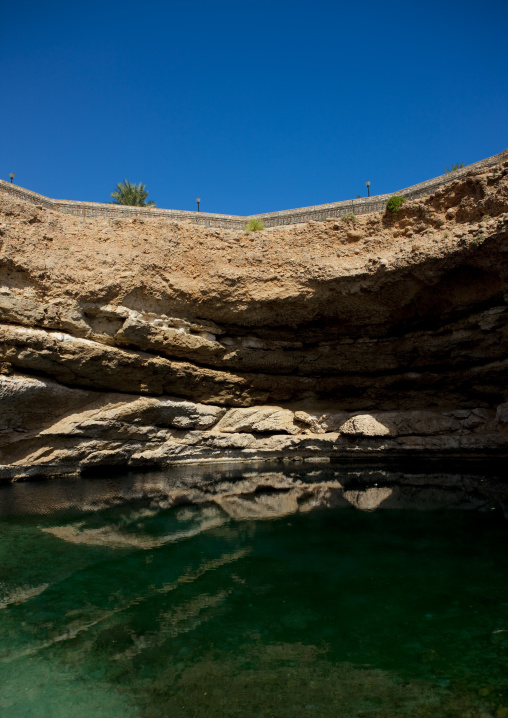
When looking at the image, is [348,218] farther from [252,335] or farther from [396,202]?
[252,335]

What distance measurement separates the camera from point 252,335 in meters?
18.6

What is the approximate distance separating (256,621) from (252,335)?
13.7 metres

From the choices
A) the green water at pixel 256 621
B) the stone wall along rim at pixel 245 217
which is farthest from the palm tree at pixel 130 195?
the green water at pixel 256 621

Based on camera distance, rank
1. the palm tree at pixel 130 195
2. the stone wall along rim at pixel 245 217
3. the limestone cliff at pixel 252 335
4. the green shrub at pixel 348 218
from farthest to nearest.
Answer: the palm tree at pixel 130 195 < the green shrub at pixel 348 218 < the stone wall along rim at pixel 245 217 < the limestone cliff at pixel 252 335

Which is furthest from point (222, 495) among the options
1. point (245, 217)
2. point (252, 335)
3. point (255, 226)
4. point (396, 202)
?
point (245, 217)

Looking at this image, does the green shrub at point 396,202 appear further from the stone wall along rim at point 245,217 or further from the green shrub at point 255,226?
the green shrub at point 255,226

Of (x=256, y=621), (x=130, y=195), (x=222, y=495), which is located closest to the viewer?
(x=256, y=621)

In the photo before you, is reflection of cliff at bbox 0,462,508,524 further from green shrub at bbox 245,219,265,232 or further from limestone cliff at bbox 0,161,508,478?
green shrub at bbox 245,219,265,232

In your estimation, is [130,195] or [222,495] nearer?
[222,495]

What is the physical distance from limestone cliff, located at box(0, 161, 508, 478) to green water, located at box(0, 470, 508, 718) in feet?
23.5

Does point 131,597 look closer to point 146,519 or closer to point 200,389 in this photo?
point 146,519

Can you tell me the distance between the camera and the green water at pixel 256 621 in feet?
13.6

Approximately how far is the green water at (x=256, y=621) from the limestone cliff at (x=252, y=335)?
717 centimetres

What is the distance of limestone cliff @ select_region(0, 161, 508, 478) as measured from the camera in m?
14.9
